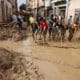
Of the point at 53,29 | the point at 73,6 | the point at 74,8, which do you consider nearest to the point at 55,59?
the point at 53,29

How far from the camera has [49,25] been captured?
15.3 m

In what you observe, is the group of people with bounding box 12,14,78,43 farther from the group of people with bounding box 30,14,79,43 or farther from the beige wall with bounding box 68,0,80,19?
the beige wall with bounding box 68,0,80,19

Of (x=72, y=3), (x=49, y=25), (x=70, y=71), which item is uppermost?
(x=72, y=3)

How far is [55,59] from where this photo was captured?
10.4 meters

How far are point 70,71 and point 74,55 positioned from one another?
292cm

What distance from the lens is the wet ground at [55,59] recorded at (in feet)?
27.0

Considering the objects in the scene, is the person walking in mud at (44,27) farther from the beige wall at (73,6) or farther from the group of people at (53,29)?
the beige wall at (73,6)

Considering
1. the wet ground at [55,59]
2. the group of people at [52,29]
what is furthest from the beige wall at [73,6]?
the wet ground at [55,59]

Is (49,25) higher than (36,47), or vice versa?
(49,25)

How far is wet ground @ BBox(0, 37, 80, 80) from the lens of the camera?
8.23m

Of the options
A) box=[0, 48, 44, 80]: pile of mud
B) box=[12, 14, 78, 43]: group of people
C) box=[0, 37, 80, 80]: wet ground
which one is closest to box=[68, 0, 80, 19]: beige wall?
box=[12, 14, 78, 43]: group of people

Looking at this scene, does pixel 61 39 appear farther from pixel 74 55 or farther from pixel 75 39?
pixel 74 55

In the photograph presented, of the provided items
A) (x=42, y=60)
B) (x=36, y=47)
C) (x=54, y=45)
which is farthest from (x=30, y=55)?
(x=54, y=45)

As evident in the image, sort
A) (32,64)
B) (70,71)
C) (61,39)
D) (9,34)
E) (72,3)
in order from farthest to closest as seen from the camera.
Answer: (72,3) < (9,34) < (61,39) < (32,64) < (70,71)
